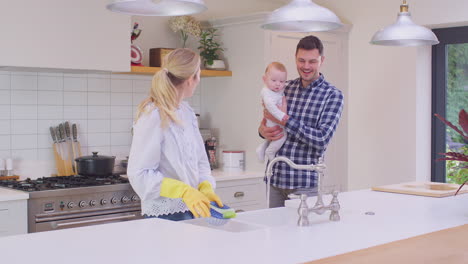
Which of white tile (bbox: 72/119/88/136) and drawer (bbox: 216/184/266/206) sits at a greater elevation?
white tile (bbox: 72/119/88/136)

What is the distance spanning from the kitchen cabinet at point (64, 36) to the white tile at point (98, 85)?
0.46 m

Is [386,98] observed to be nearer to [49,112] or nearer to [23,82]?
[49,112]

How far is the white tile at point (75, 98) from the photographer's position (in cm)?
454

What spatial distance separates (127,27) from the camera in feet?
14.0

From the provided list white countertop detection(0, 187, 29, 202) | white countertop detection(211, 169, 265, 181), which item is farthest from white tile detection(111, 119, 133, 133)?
white countertop detection(0, 187, 29, 202)

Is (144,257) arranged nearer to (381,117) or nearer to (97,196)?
(97,196)

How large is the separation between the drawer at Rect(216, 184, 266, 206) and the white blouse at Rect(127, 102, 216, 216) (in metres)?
1.50

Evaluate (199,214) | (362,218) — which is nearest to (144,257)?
(199,214)

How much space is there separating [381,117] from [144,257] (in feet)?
12.0

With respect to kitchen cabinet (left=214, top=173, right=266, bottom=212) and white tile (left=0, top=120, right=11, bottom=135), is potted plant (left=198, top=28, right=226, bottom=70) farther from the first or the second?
white tile (left=0, top=120, right=11, bottom=135)

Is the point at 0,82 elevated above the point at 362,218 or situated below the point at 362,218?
above

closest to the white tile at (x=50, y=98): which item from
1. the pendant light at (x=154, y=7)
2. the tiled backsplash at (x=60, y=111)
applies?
the tiled backsplash at (x=60, y=111)

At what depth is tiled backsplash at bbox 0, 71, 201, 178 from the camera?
431cm

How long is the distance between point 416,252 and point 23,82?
313 centimetres
